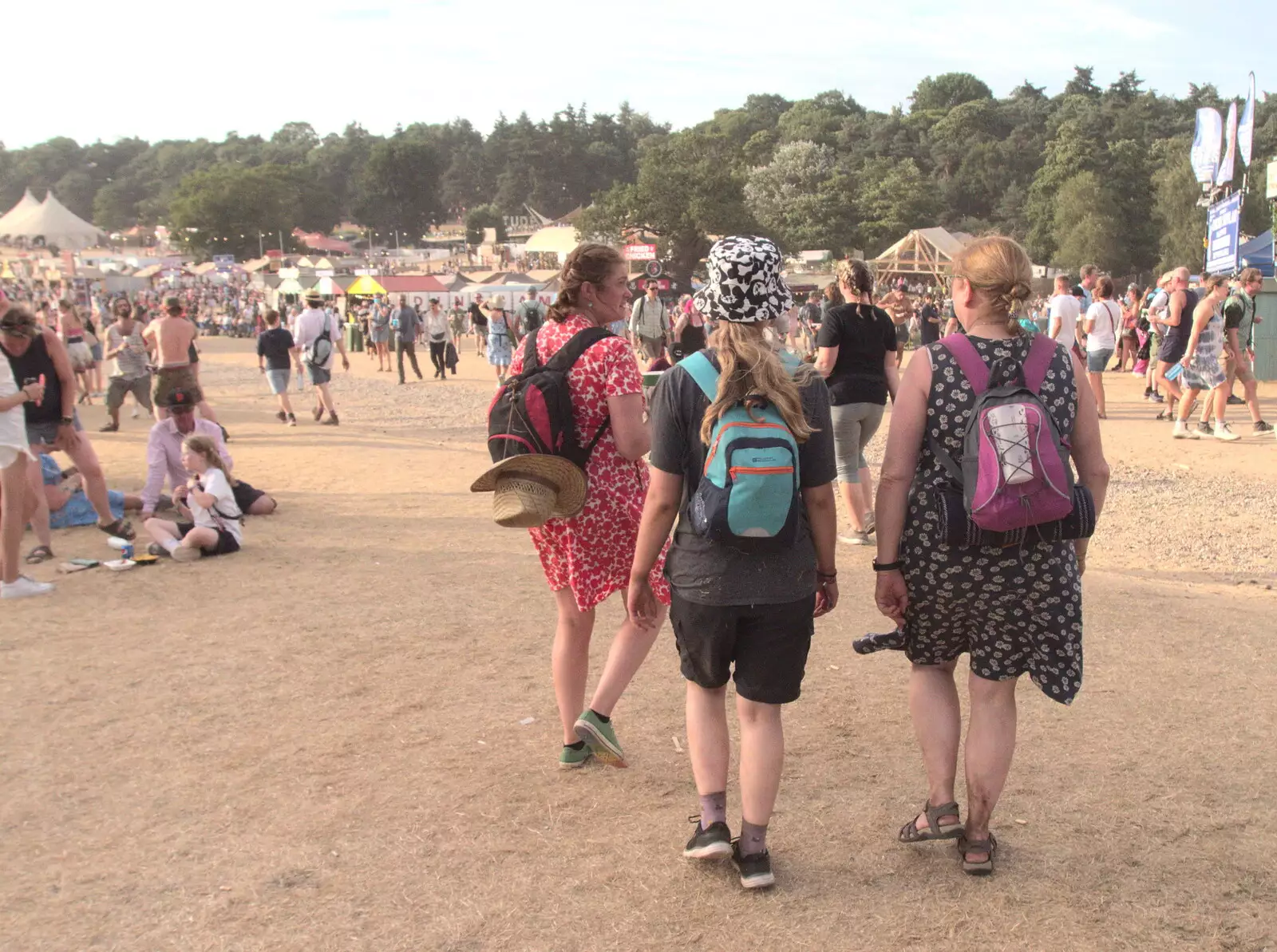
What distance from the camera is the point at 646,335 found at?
15.2 m

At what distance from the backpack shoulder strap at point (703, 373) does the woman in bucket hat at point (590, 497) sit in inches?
24.8

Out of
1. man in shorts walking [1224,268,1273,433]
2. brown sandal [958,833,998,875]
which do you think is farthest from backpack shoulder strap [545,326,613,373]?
man in shorts walking [1224,268,1273,433]

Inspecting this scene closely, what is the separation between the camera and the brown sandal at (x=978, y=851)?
3.03 meters

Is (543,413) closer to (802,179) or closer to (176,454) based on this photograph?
(176,454)

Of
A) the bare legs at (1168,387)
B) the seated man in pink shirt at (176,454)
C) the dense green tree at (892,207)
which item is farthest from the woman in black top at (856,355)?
the dense green tree at (892,207)

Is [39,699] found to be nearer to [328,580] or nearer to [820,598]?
[328,580]

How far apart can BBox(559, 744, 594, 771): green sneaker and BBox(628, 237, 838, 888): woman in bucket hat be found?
0.96 m

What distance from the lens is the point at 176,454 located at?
8.17 metres

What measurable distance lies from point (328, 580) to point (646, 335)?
926 cm

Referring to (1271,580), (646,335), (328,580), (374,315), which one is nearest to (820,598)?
(328,580)

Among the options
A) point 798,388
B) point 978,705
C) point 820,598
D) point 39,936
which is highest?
point 798,388

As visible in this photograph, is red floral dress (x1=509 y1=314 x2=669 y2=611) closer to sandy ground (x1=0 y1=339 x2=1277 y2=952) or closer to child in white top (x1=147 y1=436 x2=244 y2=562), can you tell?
sandy ground (x1=0 y1=339 x2=1277 y2=952)

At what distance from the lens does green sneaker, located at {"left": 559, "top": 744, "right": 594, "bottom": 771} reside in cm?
385

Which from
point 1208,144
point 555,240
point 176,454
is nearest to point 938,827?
point 176,454
